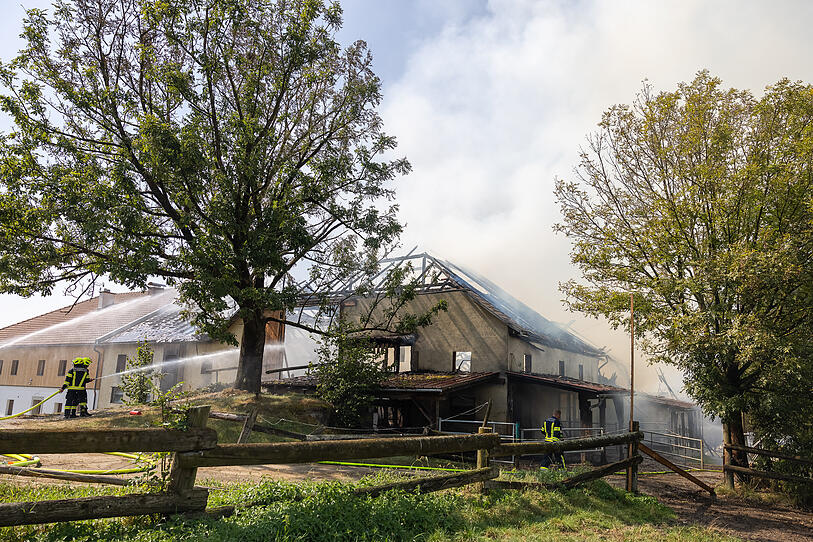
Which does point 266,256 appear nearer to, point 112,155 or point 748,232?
point 112,155

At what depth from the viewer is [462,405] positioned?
24.4 metres

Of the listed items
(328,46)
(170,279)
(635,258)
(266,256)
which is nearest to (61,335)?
(170,279)

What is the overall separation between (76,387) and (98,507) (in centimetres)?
1499

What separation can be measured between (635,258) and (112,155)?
736 inches

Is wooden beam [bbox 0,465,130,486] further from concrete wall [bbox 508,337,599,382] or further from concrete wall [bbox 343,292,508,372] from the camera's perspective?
concrete wall [bbox 508,337,599,382]

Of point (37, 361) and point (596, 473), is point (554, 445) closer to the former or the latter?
point (596, 473)

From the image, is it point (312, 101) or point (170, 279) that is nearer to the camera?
point (170, 279)

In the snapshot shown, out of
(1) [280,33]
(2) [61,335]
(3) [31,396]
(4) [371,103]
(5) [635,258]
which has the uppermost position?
(1) [280,33]

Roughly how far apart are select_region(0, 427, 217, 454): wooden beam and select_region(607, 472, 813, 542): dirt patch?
831cm

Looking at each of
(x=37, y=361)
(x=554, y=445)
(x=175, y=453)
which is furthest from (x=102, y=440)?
(x=37, y=361)

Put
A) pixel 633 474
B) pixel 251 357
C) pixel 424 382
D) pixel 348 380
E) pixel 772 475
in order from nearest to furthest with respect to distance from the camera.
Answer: pixel 633 474
pixel 772 475
pixel 348 380
pixel 251 357
pixel 424 382

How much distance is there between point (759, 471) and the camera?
1425cm

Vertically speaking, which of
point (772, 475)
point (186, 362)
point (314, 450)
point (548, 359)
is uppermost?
point (548, 359)

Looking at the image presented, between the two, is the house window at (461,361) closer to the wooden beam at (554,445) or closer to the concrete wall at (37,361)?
the wooden beam at (554,445)
